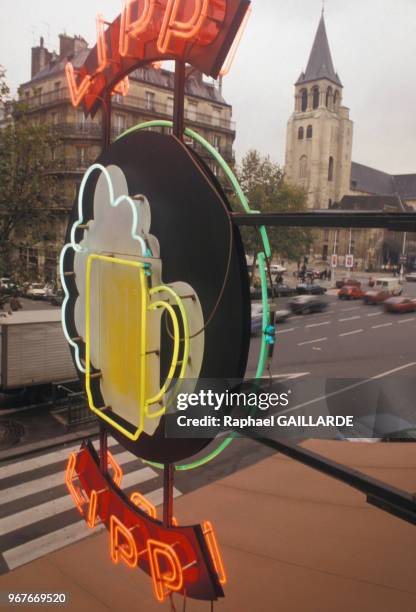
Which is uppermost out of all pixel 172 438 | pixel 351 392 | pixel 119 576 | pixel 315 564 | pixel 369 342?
pixel 369 342

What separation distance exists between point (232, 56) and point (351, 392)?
10.1 ft

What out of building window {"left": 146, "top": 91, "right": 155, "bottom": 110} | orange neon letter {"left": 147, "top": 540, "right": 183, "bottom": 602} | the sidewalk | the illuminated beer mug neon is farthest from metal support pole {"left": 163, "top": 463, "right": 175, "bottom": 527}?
building window {"left": 146, "top": 91, "right": 155, "bottom": 110}

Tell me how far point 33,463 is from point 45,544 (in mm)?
3660

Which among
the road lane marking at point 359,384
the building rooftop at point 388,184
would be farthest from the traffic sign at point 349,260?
the building rooftop at point 388,184

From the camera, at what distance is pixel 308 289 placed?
521 cm

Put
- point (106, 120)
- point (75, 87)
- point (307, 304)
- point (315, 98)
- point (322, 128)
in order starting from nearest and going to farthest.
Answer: point (307, 304)
point (106, 120)
point (75, 87)
point (322, 128)
point (315, 98)

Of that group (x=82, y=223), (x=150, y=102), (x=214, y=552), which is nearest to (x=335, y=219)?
(x=214, y=552)

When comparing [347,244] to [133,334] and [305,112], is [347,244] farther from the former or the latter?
[305,112]

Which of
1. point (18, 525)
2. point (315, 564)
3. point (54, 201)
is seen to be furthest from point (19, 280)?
point (315, 564)

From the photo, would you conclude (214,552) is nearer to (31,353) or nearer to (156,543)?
(156,543)

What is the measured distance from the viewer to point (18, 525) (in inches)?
396

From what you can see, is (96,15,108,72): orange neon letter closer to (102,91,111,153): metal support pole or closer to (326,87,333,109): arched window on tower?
(102,91,111,153): metal support pole

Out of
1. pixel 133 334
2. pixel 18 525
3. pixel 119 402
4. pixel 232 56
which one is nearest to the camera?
pixel 232 56

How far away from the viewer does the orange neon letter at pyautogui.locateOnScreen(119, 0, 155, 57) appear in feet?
15.0
